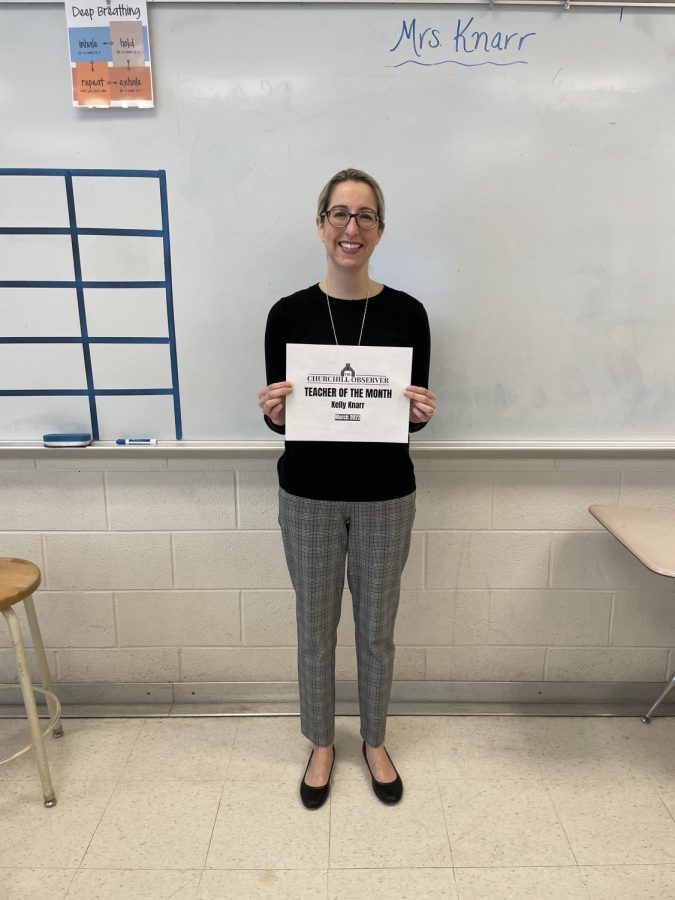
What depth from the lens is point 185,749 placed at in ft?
6.31

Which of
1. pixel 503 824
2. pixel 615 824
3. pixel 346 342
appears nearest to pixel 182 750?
pixel 503 824

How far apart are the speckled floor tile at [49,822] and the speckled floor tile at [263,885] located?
36 centimetres

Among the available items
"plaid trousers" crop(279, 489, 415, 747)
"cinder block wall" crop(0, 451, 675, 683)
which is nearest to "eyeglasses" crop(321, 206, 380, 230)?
"plaid trousers" crop(279, 489, 415, 747)

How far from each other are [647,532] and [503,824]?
894 millimetres

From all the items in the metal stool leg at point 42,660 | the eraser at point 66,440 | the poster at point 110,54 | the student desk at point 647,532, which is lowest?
the metal stool leg at point 42,660

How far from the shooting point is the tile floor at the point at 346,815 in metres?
1.49

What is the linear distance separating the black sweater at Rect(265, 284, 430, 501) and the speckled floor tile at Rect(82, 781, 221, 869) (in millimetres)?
944

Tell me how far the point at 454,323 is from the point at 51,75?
1.31 meters

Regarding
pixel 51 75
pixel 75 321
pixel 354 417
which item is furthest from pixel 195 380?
pixel 51 75

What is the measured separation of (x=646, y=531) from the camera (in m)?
1.68

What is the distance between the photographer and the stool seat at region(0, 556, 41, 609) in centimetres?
159

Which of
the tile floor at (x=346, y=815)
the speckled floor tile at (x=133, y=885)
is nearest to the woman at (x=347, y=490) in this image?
the tile floor at (x=346, y=815)

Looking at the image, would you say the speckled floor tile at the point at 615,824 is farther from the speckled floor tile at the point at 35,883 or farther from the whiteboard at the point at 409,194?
the speckled floor tile at the point at 35,883

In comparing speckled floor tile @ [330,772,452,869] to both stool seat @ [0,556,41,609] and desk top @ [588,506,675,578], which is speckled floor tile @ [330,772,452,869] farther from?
stool seat @ [0,556,41,609]
